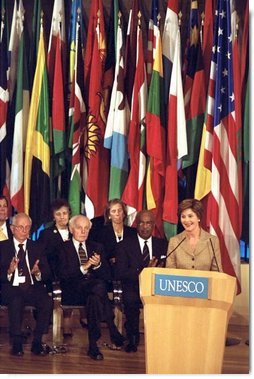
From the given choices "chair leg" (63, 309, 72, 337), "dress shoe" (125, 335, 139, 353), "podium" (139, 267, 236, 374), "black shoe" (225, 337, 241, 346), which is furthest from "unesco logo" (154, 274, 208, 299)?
"chair leg" (63, 309, 72, 337)

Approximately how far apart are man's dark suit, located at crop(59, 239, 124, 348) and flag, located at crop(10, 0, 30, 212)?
63 cm

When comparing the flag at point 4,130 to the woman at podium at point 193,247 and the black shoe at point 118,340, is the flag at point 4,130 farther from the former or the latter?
the woman at podium at point 193,247

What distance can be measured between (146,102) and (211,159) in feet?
2.32

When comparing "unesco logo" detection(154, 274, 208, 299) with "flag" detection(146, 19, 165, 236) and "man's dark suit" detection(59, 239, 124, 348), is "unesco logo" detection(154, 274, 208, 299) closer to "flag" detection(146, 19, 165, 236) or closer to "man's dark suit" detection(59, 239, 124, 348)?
"man's dark suit" detection(59, 239, 124, 348)

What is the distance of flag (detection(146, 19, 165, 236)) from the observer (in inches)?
272

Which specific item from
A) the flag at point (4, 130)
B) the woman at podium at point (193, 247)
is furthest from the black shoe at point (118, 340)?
the flag at point (4, 130)

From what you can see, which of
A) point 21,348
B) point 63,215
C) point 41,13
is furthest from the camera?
point 41,13

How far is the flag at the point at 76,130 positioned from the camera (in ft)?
22.8

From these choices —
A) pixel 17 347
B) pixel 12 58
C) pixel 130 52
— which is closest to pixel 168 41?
pixel 130 52

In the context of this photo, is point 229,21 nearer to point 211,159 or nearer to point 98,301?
point 211,159

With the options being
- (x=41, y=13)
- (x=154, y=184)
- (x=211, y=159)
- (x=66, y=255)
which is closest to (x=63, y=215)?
(x=66, y=255)

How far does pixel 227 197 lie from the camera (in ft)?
22.3

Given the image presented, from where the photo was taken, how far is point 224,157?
6797mm

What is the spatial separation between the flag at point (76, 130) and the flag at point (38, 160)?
19 cm
